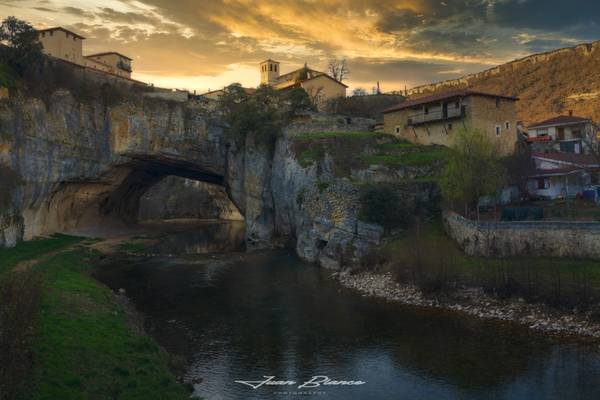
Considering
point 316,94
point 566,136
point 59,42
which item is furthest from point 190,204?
point 566,136

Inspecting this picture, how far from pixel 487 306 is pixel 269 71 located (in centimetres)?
7917

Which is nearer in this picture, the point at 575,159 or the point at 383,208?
the point at 383,208

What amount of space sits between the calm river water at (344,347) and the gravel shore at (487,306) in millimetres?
1215

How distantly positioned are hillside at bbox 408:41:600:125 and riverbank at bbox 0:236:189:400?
3445 inches

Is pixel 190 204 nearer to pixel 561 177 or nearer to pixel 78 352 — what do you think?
pixel 561 177

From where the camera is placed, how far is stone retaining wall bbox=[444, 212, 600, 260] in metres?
30.7

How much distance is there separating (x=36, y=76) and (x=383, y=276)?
153ft

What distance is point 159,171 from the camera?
80750 millimetres

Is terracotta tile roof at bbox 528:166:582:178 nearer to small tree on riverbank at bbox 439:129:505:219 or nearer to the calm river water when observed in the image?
small tree on riverbank at bbox 439:129:505:219

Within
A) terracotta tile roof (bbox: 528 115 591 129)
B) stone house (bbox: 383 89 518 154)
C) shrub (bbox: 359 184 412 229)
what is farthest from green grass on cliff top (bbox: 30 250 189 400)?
terracotta tile roof (bbox: 528 115 591 129)

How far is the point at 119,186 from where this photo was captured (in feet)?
244

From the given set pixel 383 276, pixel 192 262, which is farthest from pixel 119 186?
pixel 383 276

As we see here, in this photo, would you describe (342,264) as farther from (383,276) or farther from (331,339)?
(331,339)
